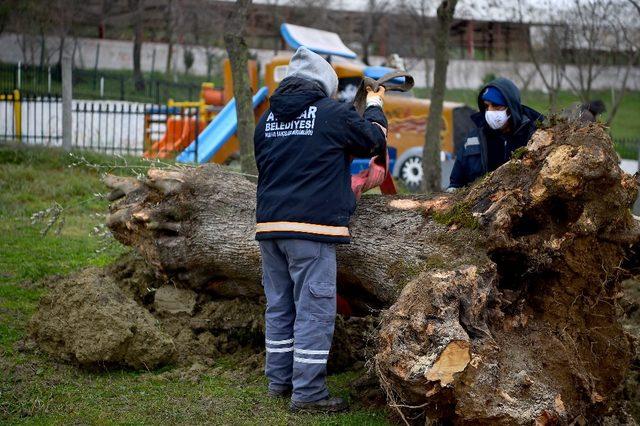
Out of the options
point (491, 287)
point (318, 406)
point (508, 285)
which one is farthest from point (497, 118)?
point (318, 406)

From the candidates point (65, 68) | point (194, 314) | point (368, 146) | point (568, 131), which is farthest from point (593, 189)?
point (65, 68)

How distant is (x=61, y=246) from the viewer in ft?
29.7

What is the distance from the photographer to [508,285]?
502cm

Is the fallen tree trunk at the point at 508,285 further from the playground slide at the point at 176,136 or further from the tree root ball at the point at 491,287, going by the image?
the playground slide at the point at 176,136

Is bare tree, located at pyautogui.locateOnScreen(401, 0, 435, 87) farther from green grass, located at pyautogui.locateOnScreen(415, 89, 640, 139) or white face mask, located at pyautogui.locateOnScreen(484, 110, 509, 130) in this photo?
white face mask, located at pyautogui.locateOnScreen(484, 110, 509, 130)

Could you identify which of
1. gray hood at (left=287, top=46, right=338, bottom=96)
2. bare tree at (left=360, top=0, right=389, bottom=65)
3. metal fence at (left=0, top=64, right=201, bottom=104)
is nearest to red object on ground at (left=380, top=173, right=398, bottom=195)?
gray hood at (left=287, top=46, right=338, bottom=96)

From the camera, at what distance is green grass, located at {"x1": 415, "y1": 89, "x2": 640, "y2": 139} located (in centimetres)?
2762

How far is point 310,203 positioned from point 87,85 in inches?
958

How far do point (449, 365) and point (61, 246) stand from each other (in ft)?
19.1

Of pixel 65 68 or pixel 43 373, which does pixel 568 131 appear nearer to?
pixel 43 373

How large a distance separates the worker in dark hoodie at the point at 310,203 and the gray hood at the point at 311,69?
1 cm

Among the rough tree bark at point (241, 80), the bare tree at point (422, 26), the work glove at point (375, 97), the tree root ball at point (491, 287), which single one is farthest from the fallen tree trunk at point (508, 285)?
the bare tree at point (422, 26)

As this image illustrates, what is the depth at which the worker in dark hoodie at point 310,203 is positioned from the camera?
4.88 meters

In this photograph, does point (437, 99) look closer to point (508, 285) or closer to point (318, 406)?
point (508, 285)
